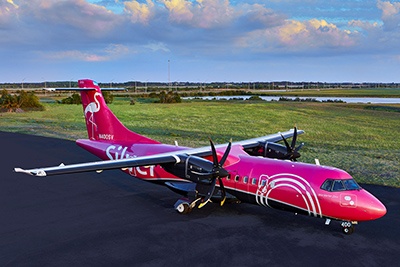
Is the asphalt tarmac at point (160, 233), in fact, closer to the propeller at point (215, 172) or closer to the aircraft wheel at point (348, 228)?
the aircraft wheel at point (348, 228)

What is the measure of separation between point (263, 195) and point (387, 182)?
35.1ft

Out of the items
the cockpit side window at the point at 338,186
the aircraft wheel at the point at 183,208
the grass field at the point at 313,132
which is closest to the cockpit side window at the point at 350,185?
the cockpit side window at the point at 338,186

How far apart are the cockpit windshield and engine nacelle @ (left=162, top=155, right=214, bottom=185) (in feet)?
16.0

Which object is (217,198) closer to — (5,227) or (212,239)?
(212,239)

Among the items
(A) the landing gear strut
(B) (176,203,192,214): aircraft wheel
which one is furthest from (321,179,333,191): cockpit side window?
(B) (176,203,192,214): aircraft wheel

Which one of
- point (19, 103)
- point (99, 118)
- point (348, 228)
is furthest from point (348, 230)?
point (19, 103)

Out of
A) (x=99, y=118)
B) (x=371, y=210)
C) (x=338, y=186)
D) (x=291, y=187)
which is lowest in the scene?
(x=371, y=210)

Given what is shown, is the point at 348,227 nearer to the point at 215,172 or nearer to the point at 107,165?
the point at 215,172

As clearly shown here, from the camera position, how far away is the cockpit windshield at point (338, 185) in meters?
14.9

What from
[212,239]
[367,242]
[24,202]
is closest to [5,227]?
[24,202]

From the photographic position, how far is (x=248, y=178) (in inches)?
674

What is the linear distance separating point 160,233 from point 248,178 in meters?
4.70

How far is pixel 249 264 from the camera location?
41.7 feet

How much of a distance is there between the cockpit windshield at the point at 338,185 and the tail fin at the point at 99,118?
11.9 meters
